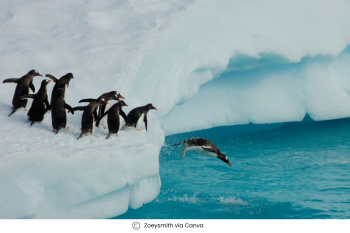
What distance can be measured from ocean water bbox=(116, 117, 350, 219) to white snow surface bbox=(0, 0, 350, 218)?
1.53 ft

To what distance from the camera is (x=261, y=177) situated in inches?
232

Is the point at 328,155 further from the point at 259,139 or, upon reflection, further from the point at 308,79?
the point at 308,79

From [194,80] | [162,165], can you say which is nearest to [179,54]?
[194,80]

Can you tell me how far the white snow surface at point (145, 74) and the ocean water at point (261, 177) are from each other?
1.53ft

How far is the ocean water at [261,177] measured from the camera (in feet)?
14.5

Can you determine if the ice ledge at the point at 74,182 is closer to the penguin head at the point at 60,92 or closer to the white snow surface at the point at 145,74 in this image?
the white snow surface at the point at 145,74

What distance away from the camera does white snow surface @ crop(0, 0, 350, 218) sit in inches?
140

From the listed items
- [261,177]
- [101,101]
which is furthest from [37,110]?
[261,177]

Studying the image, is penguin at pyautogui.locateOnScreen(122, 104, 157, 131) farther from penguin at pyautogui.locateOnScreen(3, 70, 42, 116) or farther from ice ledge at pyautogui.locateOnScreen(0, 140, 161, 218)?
penguin at pyautogui.locateOnScreen(3, 70, 42, 116)

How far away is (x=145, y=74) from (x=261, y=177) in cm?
274

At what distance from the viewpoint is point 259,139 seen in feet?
27.8

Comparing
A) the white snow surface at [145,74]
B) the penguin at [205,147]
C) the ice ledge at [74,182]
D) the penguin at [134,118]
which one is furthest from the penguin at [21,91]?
the penguin at [205,147]

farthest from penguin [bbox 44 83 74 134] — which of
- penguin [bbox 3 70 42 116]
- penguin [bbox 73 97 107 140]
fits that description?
penguin [bbox 3 70 42 116]
